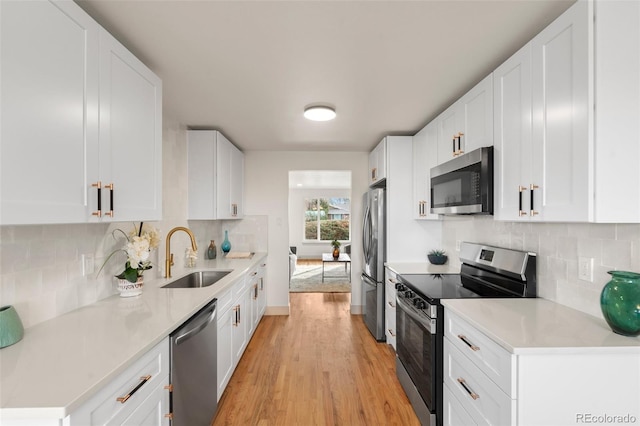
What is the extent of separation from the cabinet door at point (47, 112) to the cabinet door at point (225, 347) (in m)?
1.37

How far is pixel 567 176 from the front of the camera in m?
1.34

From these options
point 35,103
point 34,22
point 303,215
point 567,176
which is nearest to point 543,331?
point 567,176

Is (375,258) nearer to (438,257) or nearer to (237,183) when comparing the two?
(438,257)

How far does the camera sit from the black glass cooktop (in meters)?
2.02

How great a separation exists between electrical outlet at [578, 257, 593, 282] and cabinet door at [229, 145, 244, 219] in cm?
325

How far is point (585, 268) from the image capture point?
1.61m

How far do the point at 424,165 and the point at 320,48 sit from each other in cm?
179

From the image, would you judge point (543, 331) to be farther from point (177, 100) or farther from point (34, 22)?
point (177, 100)

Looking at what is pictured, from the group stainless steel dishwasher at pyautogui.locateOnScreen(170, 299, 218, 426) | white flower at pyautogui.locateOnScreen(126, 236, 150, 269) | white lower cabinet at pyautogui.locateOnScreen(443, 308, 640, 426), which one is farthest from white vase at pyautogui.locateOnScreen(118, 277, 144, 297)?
white lower cabinet at pyautogui.locateOnScreen(443, 308, 640, 426)

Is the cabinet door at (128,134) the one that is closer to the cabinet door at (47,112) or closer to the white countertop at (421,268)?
the cabinet door at (47,112)

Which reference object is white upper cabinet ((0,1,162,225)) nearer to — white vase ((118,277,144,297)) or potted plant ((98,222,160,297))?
potted plant ((98,222,160,297))

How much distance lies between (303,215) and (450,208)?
7.49 meters

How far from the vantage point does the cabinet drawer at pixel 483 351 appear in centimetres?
126

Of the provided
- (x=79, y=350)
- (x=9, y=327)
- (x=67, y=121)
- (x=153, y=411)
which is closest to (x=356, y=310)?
(x=153, y=411)
